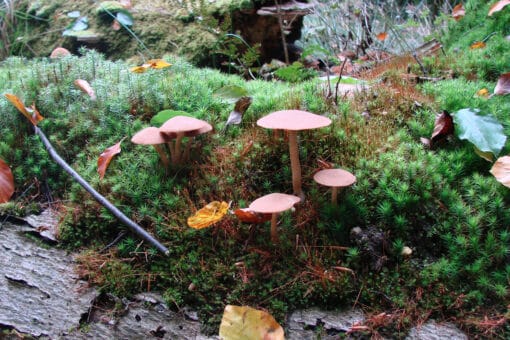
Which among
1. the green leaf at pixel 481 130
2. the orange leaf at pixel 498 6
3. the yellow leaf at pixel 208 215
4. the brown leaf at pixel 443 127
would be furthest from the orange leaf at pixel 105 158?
the orange leaf at pixel 498 6

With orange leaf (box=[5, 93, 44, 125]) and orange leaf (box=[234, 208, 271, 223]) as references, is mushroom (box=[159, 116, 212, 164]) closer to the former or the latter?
orange leaf (box=[234, 208, 271, 223])

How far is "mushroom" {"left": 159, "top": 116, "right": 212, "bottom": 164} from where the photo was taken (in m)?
2.11

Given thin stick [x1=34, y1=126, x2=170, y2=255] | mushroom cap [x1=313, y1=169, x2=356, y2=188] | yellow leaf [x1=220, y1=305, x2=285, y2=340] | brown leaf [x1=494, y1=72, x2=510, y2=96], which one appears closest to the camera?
yellow leaf [x1=220, y1=305, x2=285, y2=340]

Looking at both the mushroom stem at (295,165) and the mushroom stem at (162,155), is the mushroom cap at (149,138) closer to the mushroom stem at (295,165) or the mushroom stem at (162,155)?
the mushroom stem at (162,155)

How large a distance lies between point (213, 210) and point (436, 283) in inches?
45.7

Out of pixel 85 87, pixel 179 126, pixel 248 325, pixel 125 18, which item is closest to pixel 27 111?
pixel 85 87

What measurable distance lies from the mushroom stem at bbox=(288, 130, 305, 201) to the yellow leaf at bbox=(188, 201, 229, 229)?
1.31 feet

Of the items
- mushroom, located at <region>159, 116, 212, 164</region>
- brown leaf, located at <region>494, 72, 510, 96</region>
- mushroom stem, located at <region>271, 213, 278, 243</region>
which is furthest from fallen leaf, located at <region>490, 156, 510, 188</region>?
mushroom, located at <region>159, 116, 212, 164</region>

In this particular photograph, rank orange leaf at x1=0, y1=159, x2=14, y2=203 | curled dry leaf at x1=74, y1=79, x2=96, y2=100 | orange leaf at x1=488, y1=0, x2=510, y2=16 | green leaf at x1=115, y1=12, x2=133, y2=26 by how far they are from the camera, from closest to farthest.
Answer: orange leaf at x1=0, y1=159, x2=14, y2=203 → curled dry leaf at x1=74, y1=79, x2=96, y2=100 → orange leaf at x1=488, y1=0, x2=510, y2=16 → green leaf at x1=115, y1=12, x2=133, y2=26

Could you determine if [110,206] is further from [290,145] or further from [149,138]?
[290,145]

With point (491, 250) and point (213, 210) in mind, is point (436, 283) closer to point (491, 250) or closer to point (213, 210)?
point (491, 250)

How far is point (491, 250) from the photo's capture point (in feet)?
6.15

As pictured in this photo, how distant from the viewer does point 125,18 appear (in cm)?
493

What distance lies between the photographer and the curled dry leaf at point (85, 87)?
9.70 ft
